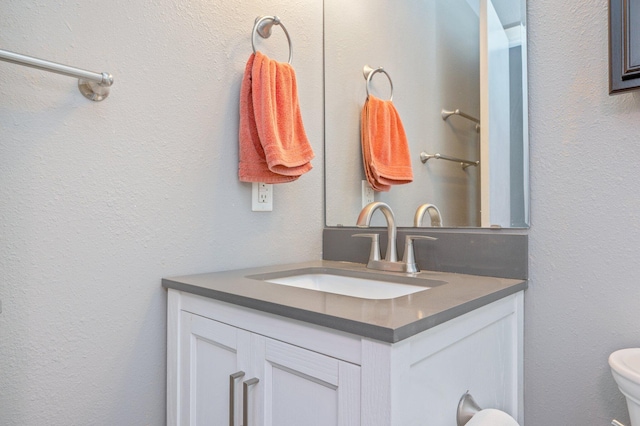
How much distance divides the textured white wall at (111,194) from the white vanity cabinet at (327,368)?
0.12 meters

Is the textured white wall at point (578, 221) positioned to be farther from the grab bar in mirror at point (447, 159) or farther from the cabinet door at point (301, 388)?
the cabinet door at point (301, 388)

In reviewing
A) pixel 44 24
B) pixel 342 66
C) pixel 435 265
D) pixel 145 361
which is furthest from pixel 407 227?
pixel 44 24

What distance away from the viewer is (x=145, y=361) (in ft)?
3.13

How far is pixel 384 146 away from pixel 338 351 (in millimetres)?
856

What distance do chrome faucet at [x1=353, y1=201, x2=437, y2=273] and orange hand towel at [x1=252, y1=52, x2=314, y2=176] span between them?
245 millimetres

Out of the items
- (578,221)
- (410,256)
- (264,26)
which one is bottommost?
(410,256)

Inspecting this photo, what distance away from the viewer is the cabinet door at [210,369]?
0.79 m

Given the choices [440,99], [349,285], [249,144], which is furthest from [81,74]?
[440,99]

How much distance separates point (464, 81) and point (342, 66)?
49 centimetres

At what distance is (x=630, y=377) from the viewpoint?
2.29ft

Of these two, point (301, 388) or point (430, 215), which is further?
point (430, 215)

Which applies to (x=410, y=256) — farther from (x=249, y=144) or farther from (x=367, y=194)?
(x=249, y=144)

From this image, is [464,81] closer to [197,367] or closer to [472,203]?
[472,203]

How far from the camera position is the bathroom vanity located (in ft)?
1.94
